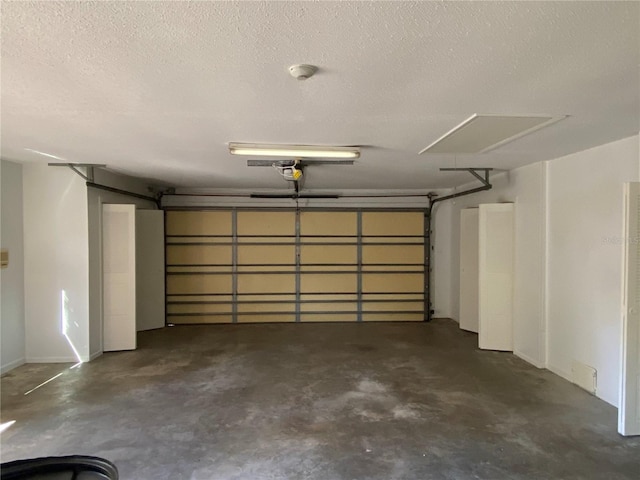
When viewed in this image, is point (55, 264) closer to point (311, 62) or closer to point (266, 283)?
point (266, 283)

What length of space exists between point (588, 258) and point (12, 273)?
603cm

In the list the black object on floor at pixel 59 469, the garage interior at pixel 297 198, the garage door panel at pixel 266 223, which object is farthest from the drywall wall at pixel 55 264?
the black object on floor at pixel 59 469

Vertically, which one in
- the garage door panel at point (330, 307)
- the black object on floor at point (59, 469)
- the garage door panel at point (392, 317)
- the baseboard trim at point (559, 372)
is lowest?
the garage door panel at point (392, 317)

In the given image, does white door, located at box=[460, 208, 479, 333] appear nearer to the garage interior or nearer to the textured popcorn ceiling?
the garage interior

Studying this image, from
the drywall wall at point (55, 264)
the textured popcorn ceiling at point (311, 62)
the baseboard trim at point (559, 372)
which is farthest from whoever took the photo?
the drywall wall at point (55, 264)

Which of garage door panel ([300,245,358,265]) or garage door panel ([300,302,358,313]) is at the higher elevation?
garage door panel ([300,245,358,265])

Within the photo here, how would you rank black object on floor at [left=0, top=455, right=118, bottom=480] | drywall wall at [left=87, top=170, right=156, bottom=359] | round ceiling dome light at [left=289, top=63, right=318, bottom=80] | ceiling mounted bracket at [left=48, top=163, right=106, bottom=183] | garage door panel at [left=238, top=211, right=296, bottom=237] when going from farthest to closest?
garage door panel at [left=238, top=211, right=296, bottom=237]
drywall wall at [left=87, top=170, right=156, bottom=359]
ceiling mounted bracket at [left=48, top=163, right=106, bottom=183]
round ceiling dome light at [left=289, top=63, right=318, bottom=80]
black object on floor at [left=0, top=455, right=118, bottom=480]

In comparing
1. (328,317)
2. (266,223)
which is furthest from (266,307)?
(266,223)

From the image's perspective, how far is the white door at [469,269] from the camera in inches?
216

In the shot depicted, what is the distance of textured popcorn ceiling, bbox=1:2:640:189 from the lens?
125 cm

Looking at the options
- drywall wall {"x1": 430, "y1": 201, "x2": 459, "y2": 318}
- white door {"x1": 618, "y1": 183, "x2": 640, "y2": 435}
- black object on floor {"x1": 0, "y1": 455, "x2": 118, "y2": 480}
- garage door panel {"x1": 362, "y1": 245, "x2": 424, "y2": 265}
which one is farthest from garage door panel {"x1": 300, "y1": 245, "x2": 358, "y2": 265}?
black object on floor {"x1": 0, "y1": 455, "x2": 118, "y2": 480}

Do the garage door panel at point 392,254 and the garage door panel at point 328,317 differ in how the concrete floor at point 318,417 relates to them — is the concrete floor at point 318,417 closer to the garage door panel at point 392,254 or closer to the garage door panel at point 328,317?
the garage door panel at point 328,317

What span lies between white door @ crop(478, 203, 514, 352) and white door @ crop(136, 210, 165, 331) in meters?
5.00

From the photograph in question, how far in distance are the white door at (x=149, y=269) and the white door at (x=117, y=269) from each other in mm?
1118
